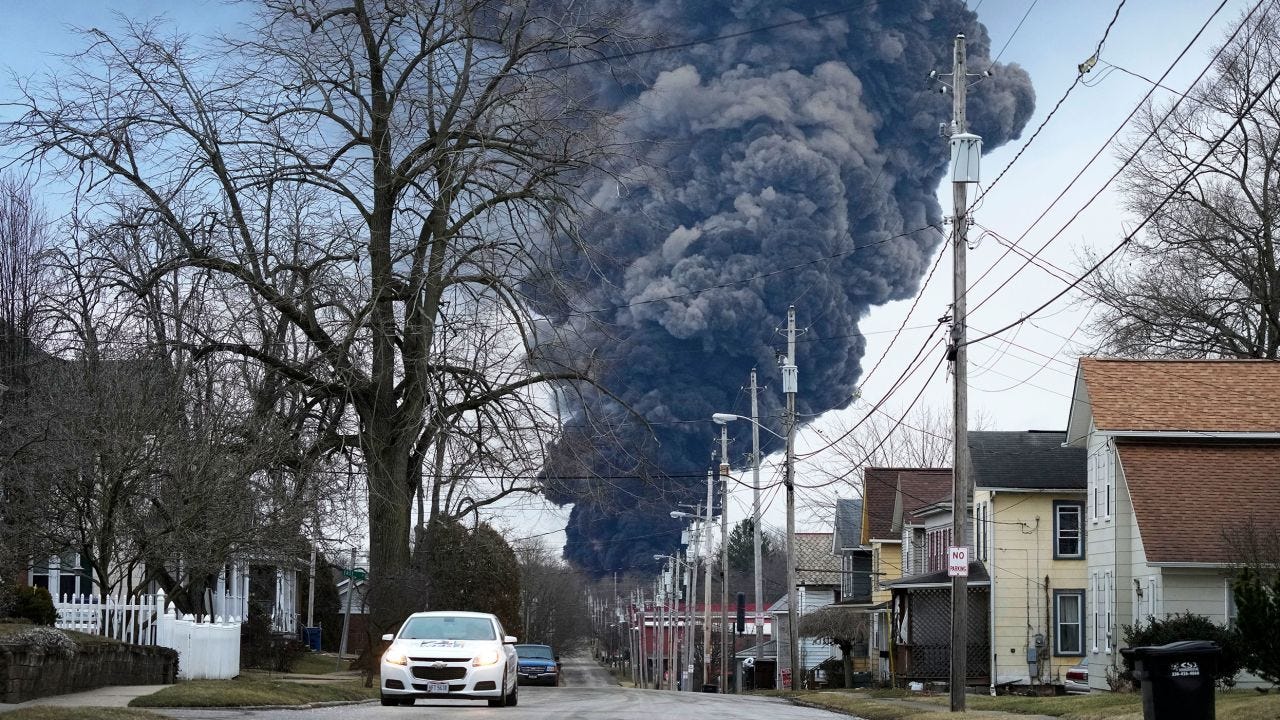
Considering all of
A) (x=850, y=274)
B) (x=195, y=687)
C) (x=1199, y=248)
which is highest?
(x=850, y=274)

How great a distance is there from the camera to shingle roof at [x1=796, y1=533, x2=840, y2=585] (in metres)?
87.1

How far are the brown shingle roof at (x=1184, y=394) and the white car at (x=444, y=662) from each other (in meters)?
18.2

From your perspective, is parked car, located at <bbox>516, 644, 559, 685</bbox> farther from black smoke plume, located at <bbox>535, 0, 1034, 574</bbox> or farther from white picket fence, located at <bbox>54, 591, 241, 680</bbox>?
black smoke plume, located at <bbox>535, 0, 1034, 574</bbox>

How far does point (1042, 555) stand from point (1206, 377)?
9.50m

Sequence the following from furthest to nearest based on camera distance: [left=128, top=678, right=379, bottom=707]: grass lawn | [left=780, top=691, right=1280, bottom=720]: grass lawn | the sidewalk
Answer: [left=128, top=678, right=379, bottom=707]: grass lawn, [left=780, top=691, right=1280, bottom=720]: grass lawn, the sidewalk

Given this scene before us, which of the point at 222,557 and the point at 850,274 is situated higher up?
the point at 850,274

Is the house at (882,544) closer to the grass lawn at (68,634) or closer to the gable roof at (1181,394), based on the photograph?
the gable roof at (1181,394)

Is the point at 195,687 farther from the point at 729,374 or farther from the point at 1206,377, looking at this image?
the point at 729,374

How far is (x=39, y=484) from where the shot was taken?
87.9 ft

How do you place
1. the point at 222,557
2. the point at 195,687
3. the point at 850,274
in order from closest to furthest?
the point at 195,687 → the point at 222,557 → the point at 850,274

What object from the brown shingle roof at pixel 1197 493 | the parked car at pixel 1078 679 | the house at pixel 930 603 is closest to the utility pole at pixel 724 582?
the house at pixel 930 603

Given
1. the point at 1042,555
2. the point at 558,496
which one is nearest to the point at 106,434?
Result: the point at 558,496

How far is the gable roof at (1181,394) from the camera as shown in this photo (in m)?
36.1

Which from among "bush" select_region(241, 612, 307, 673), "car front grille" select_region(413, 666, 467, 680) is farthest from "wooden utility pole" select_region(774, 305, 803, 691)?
"car front grille" select_region(413, 666, 467, 680)
